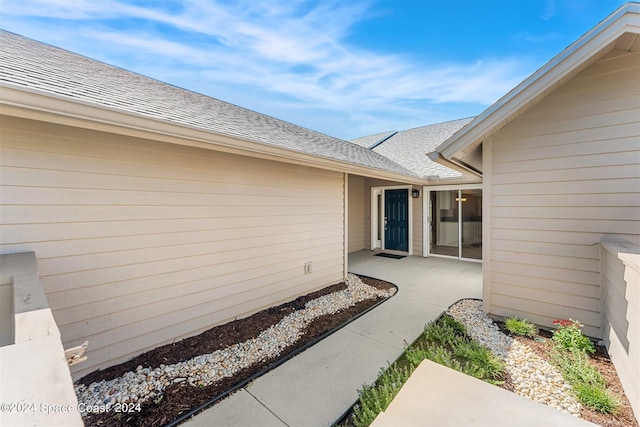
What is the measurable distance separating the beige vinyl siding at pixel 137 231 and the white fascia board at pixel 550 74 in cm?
293

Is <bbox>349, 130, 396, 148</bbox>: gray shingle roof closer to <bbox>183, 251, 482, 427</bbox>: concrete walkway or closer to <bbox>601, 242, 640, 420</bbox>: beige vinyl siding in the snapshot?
<bbox>183, 251, 482, 427</bbox>: concrete walkway

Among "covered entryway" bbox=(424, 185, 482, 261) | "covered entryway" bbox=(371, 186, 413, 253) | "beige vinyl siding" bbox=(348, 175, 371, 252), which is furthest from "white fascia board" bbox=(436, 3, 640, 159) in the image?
"beige vinyl siding" bbox=(348, 175, 371, 252)

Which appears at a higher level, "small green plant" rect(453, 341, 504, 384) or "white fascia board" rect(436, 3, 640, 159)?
"white fascia board" rect(436, 3, 640, 159)

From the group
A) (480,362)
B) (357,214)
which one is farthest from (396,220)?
(480,362)

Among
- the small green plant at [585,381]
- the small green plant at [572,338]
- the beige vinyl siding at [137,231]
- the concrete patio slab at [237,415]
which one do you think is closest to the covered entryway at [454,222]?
the small green plant at [572,338]

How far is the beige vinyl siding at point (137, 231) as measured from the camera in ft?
7.98

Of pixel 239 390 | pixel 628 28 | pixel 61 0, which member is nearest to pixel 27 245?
pixel 239 390

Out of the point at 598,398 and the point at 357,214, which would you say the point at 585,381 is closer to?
the point at 598,398

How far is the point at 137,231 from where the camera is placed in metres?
3.01

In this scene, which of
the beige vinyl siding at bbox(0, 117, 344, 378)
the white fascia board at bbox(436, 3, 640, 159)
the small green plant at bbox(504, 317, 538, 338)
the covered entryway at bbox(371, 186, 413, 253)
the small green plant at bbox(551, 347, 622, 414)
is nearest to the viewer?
the small green plant at bbox(551, 347, 622, 414)

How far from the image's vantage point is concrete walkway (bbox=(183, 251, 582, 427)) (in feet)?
4.13

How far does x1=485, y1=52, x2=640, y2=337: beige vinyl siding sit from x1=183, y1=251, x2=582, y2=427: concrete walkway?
1351 mm

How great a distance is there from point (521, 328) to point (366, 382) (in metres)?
2.38

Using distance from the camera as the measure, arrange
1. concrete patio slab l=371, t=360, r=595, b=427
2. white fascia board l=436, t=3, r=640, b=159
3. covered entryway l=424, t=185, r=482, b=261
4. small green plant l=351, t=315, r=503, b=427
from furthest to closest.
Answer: covered entryway l=424, t=185, r=482, b=261
white fascia board l=436, t=3, r=640, b=159
small green plant l=351, t=315, r=503, b=427
concrete patio slab l=371, t=360, r=595, b=427
